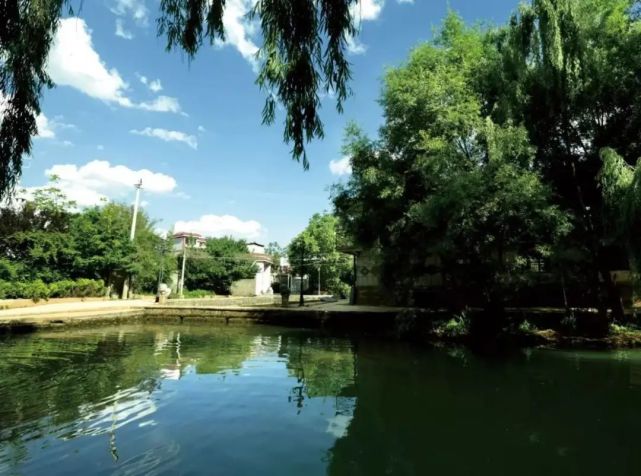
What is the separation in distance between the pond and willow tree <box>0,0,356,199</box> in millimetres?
3038

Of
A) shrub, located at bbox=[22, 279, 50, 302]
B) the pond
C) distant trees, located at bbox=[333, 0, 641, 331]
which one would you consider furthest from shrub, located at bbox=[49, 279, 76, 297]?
distant trees, located at bbox=[333, 0, 641, 331]

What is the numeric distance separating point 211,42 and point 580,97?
42.2 feet

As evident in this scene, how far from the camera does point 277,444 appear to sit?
4609mm

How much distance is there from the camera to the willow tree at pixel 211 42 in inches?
84.3

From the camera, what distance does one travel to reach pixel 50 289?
1972 cm

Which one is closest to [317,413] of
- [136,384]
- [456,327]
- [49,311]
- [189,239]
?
[136,384]

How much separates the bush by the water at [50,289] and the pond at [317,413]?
924 cm

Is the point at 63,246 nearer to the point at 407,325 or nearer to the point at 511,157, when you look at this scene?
the point at 407,325

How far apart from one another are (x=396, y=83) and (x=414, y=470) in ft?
38.2

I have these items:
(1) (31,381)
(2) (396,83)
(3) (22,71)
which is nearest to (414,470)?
(3) (22,71)

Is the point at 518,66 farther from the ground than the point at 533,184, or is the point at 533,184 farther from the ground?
the point at 518,66

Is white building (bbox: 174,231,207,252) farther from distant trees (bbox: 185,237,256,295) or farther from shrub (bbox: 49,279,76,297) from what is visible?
shrub (bbox: 49,279,76,297)

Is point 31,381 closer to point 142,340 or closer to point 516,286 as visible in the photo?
point 142,340

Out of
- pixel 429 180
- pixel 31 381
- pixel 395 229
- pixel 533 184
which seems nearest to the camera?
pixel 31 381
